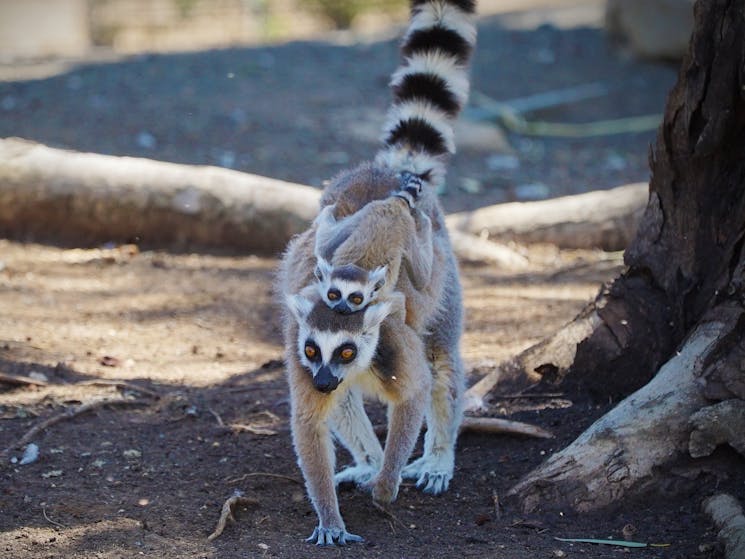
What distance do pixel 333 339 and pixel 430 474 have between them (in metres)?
1.04

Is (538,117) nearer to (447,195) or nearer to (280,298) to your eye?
(447,195)

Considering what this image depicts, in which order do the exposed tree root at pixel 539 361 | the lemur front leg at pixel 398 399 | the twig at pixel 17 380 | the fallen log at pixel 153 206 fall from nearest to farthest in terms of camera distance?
1. the lemur front leg at pixel 398 399
2. the exposed tree root at pixel 539 361
3. the twig at pixel 17 380
4. the fallen log at pixel 153 206

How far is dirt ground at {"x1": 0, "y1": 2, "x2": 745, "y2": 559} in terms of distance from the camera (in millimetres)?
3869

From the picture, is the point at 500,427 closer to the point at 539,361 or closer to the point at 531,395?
the point at 531,395

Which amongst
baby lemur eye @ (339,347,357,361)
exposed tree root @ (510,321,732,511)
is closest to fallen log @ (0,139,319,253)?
baby lemur eye @ (339,347,357,361)

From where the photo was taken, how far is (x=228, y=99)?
37.0 feet

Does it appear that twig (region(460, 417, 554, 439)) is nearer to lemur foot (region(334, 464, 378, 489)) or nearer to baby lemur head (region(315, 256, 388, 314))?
lemur foot (region(334, 464, 378, 489))

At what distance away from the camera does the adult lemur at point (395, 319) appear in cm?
406

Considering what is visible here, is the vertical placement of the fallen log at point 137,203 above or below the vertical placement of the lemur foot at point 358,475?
above

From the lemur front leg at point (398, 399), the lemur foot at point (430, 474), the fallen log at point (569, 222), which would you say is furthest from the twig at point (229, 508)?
the fallen log at point (569, 222)

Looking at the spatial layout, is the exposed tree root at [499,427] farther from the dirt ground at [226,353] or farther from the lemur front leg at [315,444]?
the lemur front leg at [315,444]

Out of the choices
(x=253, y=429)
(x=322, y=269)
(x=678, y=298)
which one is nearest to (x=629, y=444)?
(x=678, y=298)

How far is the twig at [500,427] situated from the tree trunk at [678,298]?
41 cm

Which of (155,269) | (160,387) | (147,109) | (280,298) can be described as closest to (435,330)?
(280,298)
